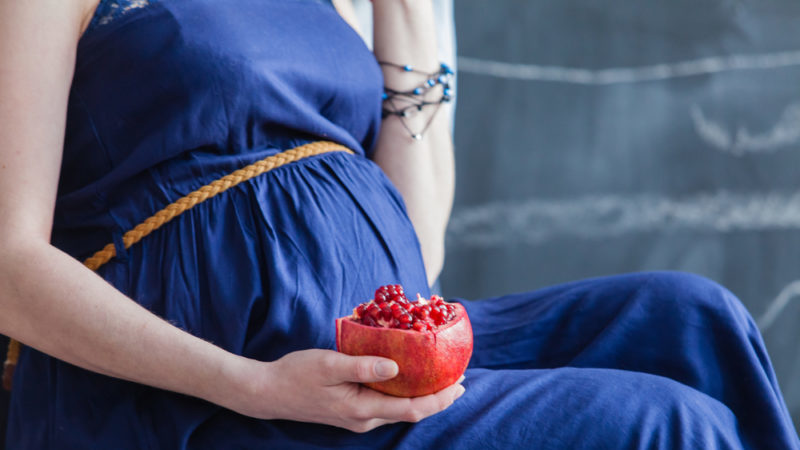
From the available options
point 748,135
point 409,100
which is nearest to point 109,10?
point 409,100

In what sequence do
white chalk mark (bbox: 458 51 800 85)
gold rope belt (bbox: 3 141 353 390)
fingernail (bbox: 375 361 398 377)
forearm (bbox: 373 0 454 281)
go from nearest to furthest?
fingernail (bbox: 375 361 398 377), gold rope belt (bbox: 3 141 353 390), forearm (bbox: 373 0 454 281), white chalk mark (bbox: 458 51 800 85)

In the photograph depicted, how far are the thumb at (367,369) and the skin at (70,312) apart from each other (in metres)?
0.01

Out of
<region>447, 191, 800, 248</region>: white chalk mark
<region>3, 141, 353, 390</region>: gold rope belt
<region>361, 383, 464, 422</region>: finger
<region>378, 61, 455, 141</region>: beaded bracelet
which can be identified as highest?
<region>378, 61, 455, 141</region>: beaded bracelet

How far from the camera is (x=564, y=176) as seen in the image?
1.53 meters

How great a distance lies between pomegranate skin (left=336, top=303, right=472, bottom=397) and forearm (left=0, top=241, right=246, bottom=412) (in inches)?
4.3

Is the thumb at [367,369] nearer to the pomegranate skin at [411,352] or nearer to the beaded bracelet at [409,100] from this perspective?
the pomegranate skin at [411,352]

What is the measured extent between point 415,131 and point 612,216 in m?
0.80

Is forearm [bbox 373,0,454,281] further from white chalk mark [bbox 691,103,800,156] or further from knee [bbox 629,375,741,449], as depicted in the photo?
white chalk mark [bbox 691,103,800,156]

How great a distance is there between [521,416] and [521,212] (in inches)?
40.4

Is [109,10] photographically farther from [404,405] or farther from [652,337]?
[652,337]

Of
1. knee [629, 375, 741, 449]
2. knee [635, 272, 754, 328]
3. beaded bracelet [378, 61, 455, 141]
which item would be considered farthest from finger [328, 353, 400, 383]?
beaded bracelet [378, 61, 455, 141]

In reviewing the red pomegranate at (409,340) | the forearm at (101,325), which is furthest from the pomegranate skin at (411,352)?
the forearm at (101,325)

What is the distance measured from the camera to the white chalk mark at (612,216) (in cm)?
153

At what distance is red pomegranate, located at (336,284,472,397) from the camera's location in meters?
0.52
